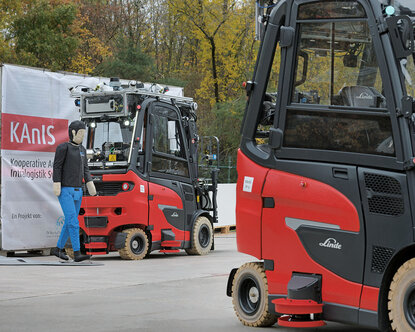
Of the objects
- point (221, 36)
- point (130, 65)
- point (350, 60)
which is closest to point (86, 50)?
point (221, 36)

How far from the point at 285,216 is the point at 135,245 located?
789cm

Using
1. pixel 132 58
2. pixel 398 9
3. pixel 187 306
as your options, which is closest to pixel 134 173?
pixel 187 306

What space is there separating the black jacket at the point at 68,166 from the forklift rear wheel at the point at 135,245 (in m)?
1.56

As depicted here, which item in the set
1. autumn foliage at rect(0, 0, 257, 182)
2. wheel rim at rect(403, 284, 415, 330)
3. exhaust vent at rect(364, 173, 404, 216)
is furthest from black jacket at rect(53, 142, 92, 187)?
autumn foliage at rect(0, 0, 257, 182)

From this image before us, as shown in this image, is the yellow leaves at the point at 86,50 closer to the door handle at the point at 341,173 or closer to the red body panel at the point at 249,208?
the red body panel at the point at 249,208

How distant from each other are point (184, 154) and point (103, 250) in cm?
234

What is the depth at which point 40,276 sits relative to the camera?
11164 mm

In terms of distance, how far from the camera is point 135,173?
1415cm

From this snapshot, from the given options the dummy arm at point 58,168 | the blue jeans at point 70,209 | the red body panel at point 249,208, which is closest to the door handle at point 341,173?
the red body panel at point 249,208

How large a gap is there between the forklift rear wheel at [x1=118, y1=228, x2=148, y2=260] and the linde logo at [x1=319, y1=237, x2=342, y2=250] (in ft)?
26.1

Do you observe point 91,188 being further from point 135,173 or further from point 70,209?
point 135,173

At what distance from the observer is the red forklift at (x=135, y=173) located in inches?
558

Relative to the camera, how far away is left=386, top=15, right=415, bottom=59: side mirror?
596 cm

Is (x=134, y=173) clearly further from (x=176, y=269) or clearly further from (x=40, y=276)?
(x=40, y=276)
